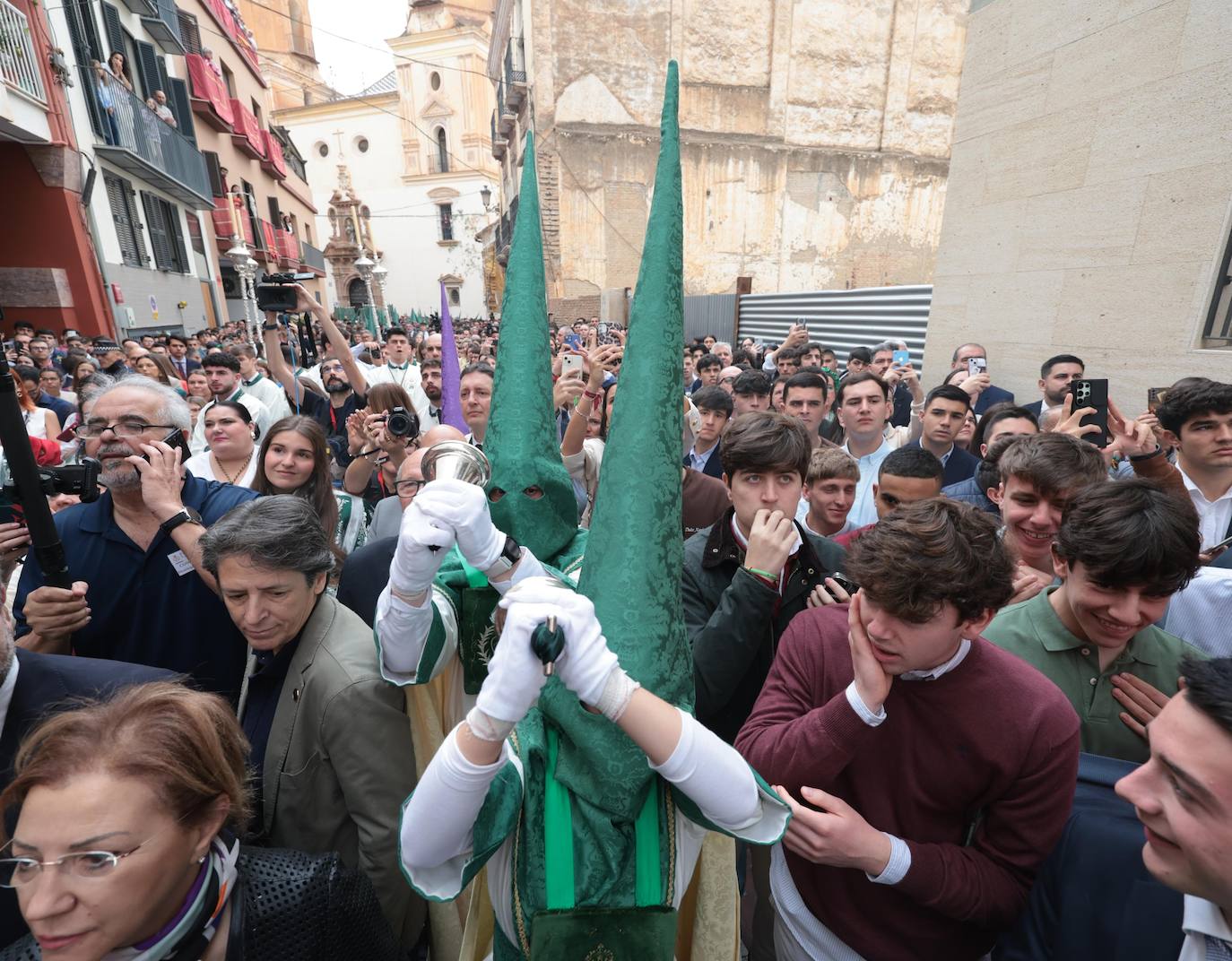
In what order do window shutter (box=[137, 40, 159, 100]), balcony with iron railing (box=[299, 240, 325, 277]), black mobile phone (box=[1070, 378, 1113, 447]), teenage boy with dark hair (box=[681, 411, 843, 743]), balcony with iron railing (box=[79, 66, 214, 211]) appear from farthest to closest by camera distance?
balcony with iron railing (box=[299, 240, 325, 277]), window shutter (box=[137, 40, 159, 100]), balcony with iron railing (box=[79, 66, 214, 211]), black mobile phone (box=[1070, 378, 1113, 447]), teenage boy with dark hair (box=[681, 411, 843, 743])

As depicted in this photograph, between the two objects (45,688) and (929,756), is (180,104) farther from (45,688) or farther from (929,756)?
(929,756)

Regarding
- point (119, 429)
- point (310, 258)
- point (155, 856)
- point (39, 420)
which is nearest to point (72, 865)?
point (155, 856)

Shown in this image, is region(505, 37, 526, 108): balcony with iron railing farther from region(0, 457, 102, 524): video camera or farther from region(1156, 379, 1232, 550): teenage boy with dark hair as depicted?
→ region(0, 457, 102, 524): video camera

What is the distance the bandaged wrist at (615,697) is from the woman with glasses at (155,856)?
817mm

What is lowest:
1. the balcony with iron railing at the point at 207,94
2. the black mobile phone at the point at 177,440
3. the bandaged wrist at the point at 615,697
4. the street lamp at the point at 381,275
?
the bandaged wrist at the point at 615,697

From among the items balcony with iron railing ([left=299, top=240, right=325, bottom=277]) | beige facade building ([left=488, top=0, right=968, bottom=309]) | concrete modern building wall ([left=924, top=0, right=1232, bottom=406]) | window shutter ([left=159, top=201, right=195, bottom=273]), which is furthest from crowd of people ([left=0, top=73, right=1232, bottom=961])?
balcony with iron railing ([left=299, top=240, right=325, bottom=277])

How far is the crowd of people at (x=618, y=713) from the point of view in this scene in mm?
1063

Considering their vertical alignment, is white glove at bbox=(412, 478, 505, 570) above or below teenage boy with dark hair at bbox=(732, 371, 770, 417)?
above

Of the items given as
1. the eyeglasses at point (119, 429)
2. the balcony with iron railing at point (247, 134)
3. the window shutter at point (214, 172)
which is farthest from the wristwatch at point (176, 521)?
the balcony with iron railing at point (247, 134)

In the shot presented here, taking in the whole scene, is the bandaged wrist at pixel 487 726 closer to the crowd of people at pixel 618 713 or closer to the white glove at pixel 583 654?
the crowd of people at pixel 618 713

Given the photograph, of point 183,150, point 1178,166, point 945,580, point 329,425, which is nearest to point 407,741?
point 945,580

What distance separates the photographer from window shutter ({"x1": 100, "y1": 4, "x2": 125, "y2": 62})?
11.9 meters

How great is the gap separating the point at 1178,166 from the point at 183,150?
703 inches

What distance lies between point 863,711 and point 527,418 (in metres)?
1.12
